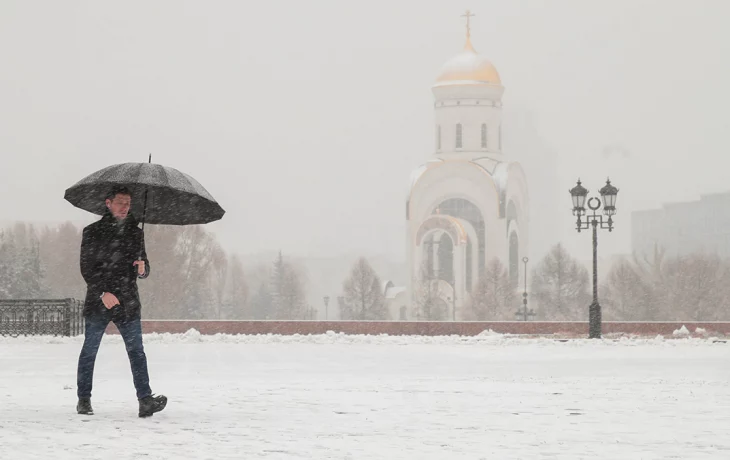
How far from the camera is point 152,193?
34.3ft

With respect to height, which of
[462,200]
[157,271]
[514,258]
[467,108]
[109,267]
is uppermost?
[467,108]

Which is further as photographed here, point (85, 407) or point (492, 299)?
point (492, 299)

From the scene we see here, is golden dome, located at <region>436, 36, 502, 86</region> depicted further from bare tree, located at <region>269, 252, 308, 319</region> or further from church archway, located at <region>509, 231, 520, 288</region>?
bare tree, located at <region>269, 252, 308, 319</region>

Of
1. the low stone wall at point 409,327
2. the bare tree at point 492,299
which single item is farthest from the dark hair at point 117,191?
the bare tree at point 492,299

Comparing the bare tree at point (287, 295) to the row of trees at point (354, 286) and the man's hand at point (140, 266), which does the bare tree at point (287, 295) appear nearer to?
the row of trees at point (354, 286)

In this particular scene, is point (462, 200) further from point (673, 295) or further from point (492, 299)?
point (673, 295)

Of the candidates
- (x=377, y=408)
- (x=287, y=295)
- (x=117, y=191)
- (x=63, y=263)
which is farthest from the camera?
(x=287, y=295)

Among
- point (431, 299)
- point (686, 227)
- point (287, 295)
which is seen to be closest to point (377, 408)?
point (431, 299)

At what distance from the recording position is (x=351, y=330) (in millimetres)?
27609

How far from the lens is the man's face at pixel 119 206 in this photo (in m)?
9.59

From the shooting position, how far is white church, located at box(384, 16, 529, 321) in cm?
9331

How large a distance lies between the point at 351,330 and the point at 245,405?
17.4 metres

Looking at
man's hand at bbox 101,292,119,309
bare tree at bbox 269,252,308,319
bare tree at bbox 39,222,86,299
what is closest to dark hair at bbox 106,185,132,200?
man's hand at bbox 101,292,119,309

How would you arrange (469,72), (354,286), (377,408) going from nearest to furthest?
(377,408) → (354,286) → (469,72)
